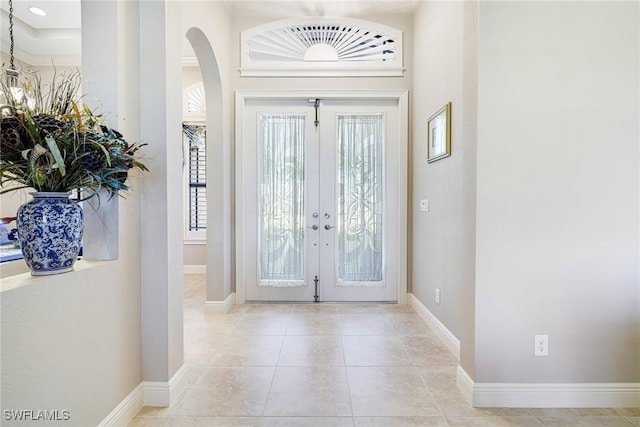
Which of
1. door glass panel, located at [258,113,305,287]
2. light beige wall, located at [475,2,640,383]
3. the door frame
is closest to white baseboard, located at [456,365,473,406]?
light beige wall, located at [475,2,640,383]

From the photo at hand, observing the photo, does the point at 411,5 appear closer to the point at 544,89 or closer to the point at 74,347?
the point at 544,89

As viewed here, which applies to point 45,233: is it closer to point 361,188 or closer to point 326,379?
point 326,379

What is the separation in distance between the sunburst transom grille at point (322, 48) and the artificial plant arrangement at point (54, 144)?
2525 mm

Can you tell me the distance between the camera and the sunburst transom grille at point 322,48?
365cm

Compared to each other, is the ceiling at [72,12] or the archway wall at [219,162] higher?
the ceiling at [72,12]

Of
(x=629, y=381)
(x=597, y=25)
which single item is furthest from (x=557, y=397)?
(x=597, y=25)

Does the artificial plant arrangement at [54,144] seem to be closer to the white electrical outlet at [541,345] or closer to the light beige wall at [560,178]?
the light beige wall at [560,178]

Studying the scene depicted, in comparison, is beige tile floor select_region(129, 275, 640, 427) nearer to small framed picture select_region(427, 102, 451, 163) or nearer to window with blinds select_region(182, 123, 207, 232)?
small framed picture select_region(427, 102, 451, 163)

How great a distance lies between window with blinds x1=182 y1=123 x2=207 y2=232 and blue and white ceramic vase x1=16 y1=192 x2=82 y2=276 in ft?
12.7

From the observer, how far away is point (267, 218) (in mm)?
3783

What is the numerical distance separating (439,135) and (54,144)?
2.65 metres

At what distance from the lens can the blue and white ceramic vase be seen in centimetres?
131

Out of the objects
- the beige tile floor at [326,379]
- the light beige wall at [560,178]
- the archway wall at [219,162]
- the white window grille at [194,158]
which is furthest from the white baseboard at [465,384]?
the white window grille at [194,158]

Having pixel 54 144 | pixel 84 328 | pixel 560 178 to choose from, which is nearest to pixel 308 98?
pixel 560 178
